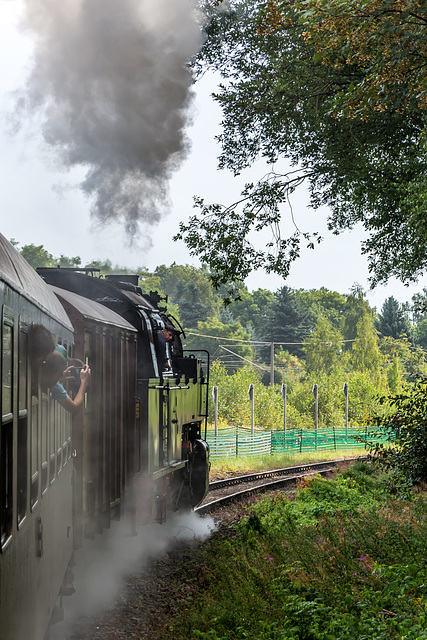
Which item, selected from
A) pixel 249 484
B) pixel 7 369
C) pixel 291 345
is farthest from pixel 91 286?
pixel 291 345

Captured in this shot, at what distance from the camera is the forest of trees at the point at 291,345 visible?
162 feet

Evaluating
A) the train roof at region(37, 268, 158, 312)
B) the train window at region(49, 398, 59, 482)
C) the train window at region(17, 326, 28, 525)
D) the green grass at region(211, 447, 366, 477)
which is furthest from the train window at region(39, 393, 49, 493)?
the green grass at region(211, 447, 366, 477)

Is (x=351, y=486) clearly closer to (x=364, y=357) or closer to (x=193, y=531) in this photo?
(x=193, y=531)

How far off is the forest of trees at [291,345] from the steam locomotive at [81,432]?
1182 inches

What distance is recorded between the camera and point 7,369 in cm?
289

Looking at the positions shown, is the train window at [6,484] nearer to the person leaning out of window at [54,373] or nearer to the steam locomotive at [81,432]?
the steam locomotive at [81,432]

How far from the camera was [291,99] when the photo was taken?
1395 centimetres

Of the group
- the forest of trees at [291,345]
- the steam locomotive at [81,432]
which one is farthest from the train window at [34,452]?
the forest of trees at [291,345]

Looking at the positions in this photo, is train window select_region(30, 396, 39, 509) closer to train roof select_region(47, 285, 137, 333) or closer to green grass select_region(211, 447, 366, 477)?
train roof select_region(47, 285, 137, 333)

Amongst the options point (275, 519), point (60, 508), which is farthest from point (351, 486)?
point (60, 508)

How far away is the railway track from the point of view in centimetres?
1683

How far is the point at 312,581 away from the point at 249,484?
43.9ft

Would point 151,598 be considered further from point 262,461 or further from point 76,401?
point 262,461

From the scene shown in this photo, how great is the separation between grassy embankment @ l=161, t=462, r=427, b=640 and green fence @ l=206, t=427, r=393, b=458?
1587cm
